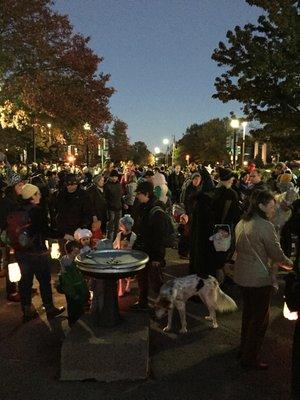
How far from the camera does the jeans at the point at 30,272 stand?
6355 millimetres

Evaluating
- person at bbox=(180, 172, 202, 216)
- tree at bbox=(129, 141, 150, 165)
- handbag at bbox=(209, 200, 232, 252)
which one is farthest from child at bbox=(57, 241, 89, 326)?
tree at bbox=(129, 141, 150, 165)

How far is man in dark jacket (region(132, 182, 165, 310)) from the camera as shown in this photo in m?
6.52

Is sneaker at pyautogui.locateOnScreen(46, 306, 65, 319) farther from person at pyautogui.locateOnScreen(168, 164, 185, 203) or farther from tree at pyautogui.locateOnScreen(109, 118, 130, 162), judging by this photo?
tree at pyautogui.locateOnScreen(109, 118, 130, 162)

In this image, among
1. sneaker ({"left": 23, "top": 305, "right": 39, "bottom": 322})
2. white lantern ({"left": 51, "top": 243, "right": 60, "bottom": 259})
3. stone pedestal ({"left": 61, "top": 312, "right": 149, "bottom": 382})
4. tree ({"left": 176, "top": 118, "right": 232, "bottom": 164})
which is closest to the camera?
stone pedestal ({"left": 61, "top": 312, "right": 149, "bottom": 382})

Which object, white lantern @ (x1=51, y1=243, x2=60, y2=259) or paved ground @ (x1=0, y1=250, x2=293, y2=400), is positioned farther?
white lantern @ (x1=51, y1=243, x2=60, y2=259)

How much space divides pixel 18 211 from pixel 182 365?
2.87 m

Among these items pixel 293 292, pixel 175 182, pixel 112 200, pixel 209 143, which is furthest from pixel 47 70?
pixel 209 143

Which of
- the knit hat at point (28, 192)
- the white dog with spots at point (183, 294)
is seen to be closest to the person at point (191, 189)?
the white dog with spots at point (183, 294)

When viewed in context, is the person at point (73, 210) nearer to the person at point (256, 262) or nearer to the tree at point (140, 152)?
the person at point (256, 262)

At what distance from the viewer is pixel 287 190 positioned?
921cm

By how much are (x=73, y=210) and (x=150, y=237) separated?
1577mm

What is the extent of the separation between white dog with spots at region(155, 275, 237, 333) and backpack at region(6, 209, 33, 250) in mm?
1819

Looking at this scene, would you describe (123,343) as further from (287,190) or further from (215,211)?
(287,190)

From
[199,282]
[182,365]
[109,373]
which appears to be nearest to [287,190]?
[199,282]
